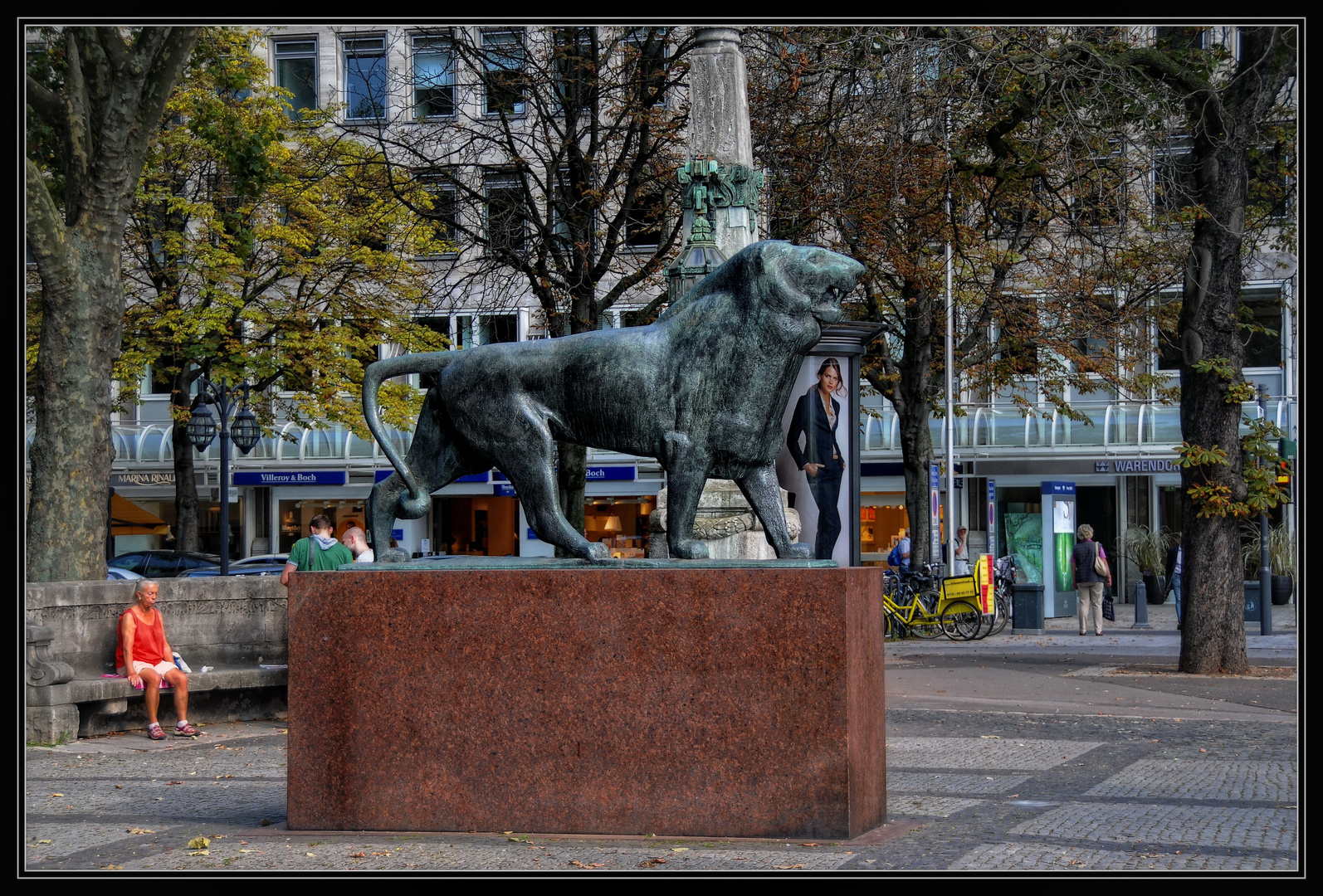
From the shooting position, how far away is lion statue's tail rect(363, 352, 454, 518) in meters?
7.11

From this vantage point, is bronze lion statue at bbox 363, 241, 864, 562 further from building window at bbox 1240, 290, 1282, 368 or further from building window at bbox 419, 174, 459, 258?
building window at bbox 1240, 290, 1282, 368

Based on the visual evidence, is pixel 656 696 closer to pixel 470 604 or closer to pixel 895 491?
pixel 470 604

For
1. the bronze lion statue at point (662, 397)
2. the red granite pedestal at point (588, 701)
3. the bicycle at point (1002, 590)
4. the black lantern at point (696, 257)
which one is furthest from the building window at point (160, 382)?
the red granite pedestal at point (588, 701)

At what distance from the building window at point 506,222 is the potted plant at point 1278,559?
15.6m

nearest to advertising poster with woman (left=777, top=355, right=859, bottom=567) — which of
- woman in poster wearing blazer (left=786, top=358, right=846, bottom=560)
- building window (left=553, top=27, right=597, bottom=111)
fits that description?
woman in poster wearing blazer (left=786, top=358, right=846, bottom=560)

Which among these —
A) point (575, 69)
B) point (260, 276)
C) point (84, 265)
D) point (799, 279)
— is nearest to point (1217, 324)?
point (575, 69)

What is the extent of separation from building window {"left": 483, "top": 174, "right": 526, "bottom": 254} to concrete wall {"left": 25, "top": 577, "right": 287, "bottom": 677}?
27.0 ft

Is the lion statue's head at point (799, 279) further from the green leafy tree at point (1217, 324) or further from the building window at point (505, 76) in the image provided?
the building window at point (505, 76)

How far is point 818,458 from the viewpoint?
16.3m

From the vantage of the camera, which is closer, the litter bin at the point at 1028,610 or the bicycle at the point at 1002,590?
the litter bin at the point at 1028,610

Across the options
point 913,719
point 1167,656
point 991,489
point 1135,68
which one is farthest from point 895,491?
point 913,719

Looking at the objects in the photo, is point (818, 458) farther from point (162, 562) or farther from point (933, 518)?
point (162, 562)

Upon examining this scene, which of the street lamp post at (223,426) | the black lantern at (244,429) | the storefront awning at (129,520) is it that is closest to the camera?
the street lamp post at (223,426)

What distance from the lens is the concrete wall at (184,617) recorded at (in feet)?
39.6
